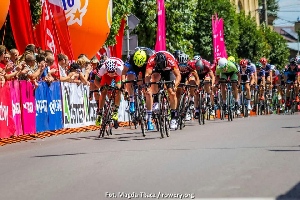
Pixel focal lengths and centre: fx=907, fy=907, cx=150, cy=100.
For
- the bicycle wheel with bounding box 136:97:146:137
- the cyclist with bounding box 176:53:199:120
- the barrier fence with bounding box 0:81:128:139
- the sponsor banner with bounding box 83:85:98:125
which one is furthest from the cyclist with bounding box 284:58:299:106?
the bicycle wheel with bounding box 136:97:146:137

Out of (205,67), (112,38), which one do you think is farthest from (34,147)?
(112,38)

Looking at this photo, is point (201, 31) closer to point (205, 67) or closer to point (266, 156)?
point (205, 67)

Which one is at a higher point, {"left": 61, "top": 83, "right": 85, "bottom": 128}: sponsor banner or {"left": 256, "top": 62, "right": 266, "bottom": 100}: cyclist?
{"left": 256, "top": 62, "right": 266, "bottom": 100}: cyclist

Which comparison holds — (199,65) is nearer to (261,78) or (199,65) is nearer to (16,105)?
(16,105)

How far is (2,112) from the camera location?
16.2 meters

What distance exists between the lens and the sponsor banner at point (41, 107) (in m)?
18.1

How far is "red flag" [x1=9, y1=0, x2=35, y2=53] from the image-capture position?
64.7 feet

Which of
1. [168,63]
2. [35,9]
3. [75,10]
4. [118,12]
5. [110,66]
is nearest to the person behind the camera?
[168,63]

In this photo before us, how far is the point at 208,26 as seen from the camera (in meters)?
58.5

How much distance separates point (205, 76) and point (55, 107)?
5.36 m

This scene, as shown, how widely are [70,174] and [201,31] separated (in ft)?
160

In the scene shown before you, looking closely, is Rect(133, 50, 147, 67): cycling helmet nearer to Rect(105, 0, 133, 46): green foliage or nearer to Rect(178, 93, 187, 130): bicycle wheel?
Rect(178, 93, 187, 130): bicycle wheel

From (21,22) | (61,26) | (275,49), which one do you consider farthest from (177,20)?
(275,49)

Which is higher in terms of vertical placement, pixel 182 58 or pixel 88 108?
pixel 182 58
